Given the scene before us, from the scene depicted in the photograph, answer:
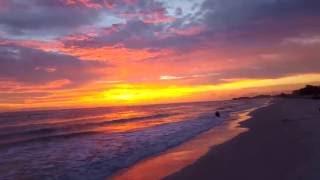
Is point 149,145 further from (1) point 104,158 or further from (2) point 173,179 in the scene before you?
(2) point 173,179

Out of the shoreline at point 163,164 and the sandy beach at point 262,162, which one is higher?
the sandy beach at point 262,162

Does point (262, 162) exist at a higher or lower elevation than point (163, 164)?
higher

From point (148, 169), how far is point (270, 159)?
14.8 ft

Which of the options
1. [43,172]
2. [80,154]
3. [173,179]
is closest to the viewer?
[173,179]

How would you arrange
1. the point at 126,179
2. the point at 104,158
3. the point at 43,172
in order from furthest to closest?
Answer: the point at 104,158 → the point at 43,172 → the point at 126,179

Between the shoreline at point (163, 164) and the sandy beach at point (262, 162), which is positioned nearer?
the sandy beach at point (262, 162)

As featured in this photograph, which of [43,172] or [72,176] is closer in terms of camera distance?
[72,176]

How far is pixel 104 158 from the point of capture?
18922 mm

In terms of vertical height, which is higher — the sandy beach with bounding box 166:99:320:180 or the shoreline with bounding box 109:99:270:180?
the sandy beach with bounding box 166:99:320:180

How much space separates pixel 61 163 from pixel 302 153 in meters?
10.2

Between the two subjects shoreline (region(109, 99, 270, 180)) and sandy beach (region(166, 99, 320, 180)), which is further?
shoreline (region(109, 99, 270, 180))

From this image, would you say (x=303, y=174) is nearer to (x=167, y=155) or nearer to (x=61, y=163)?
(x=167, y=155)

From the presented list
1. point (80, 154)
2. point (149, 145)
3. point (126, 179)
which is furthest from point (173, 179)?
point (149, 145)

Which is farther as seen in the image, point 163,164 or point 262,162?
point 163,164
